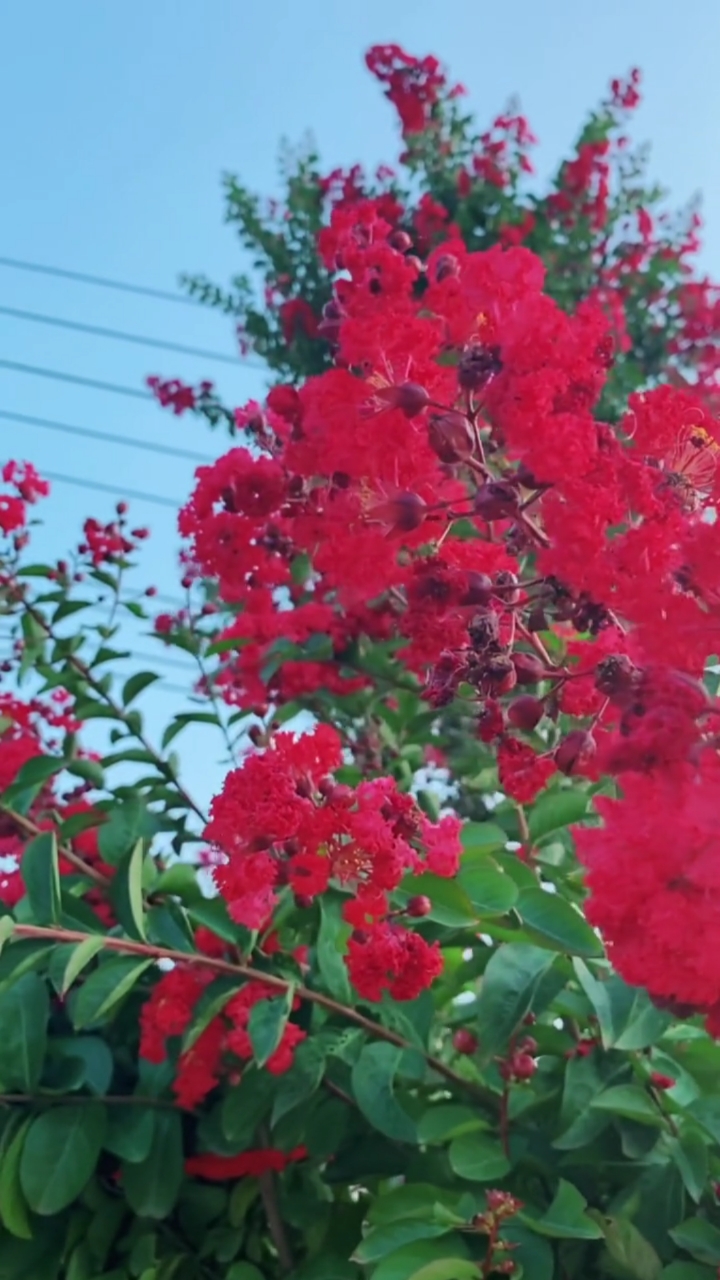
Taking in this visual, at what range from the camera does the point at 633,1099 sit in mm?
1183

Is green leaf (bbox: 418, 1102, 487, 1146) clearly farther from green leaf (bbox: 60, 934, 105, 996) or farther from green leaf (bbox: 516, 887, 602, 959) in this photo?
green leaf (bbox: 60, 934, 105, 996)

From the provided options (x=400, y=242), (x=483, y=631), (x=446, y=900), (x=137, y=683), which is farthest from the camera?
(x=137, y=683)

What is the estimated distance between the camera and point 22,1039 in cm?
136

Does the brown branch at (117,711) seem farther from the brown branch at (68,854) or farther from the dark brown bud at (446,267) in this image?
the dark brown bud at (446,267)

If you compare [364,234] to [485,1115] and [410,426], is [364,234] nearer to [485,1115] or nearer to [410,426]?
[410,426]

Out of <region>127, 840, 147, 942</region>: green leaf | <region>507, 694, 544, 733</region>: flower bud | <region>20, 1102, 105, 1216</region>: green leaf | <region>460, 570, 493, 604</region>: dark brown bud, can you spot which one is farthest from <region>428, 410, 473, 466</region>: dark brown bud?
<region>20, 1102, 105, 1216</region>: green leaf

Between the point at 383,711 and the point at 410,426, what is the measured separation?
106 centimetres

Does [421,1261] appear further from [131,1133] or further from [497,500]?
[497,500]

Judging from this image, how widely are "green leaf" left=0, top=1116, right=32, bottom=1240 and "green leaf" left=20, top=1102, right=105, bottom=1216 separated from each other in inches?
0.4

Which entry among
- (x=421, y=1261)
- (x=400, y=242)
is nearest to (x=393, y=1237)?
(x=421, y=1261)

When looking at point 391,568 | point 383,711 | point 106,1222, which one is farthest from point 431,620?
point 383,711

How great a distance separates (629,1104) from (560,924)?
180mm

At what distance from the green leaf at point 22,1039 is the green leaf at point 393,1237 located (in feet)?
1.37

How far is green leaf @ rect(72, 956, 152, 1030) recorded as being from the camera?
127cm
